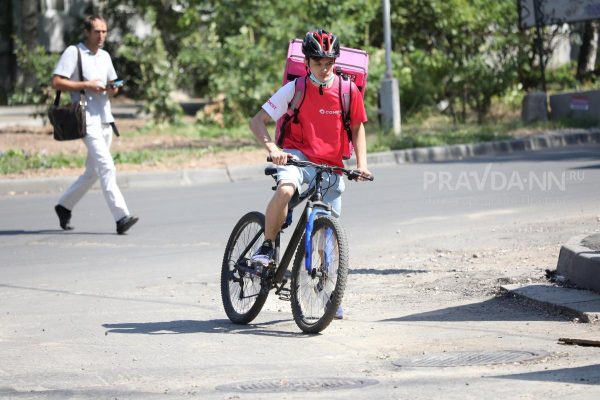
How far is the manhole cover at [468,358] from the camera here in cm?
627

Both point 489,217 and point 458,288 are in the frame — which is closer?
point 458,288

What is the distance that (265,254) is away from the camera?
7.49 metres

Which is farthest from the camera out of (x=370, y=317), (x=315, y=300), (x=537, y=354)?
(x=370, y=317)

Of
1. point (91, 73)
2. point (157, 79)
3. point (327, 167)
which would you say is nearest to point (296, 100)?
point (327, 167)

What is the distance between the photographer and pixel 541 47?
23.5m

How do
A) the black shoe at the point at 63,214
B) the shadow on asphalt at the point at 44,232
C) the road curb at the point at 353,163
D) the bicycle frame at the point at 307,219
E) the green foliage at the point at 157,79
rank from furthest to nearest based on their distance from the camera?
the green foliage at the point at 157,79 < the road curb at the point at 353,163 < the black shoe at the point at 63,214 < the shadow on asphalt at the point at 44,232 < the bicycle frame at the point at 307,219

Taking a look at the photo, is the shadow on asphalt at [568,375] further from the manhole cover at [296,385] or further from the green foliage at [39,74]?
the green foliage at [39,74]

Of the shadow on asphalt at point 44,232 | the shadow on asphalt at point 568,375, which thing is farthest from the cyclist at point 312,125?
the shadow on asphalt at point 44,232

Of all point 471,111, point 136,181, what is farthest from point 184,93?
point 136,181

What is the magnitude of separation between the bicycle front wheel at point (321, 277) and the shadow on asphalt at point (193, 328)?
0.12 meters

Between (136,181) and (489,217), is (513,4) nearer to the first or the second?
(136,181)

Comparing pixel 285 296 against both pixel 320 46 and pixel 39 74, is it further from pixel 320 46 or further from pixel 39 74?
pixel 39 74

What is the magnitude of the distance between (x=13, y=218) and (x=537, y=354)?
340 inches

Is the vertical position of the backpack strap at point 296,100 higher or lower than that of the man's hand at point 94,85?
lower
